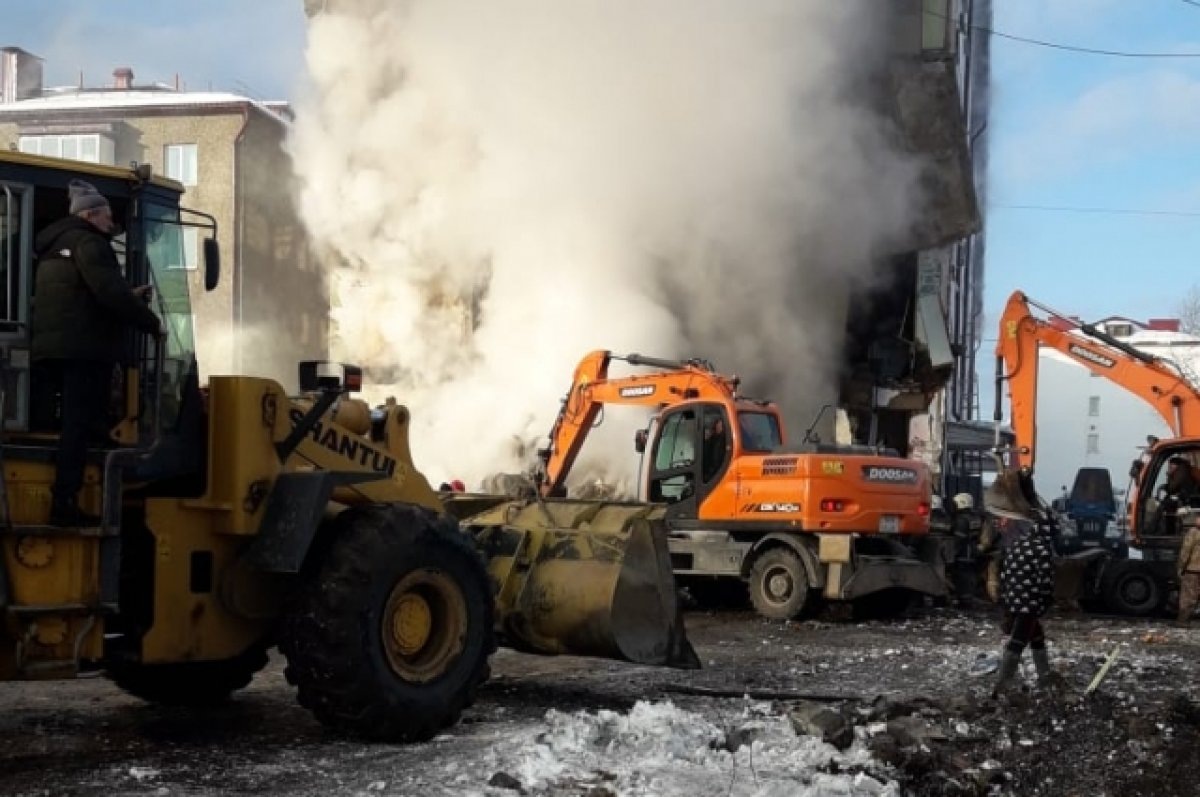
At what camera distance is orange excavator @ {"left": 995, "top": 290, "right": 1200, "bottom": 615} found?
15.9 metres

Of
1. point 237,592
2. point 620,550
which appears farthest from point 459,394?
point 237,592

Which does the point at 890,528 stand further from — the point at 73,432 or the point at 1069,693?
the point at 73,432

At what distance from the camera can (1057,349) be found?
1822 cm

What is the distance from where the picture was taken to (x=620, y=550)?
8.17 meters

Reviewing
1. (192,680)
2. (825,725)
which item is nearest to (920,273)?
(825,725)

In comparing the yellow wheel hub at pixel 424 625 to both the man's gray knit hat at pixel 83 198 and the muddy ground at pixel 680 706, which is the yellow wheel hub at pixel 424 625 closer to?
the muddy ground at pixel 680 706

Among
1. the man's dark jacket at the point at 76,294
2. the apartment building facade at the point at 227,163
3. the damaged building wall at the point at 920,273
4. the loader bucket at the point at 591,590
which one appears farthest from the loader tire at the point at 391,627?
the damaged building wall at the point at 920,273

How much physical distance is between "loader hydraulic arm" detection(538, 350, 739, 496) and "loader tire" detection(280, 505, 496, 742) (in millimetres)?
7695

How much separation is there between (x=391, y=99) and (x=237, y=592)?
49.2 ft

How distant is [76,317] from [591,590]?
335 centimetres

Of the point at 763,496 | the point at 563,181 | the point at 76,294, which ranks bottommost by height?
the point at 763,496

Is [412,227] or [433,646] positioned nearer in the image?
[433,646]

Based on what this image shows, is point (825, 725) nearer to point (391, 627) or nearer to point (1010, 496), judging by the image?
point (391, 627)

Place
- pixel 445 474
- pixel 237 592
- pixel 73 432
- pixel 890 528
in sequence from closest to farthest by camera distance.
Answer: pixel 73 432
pixel 237 592
pixel 890 528
pixel 445 474
